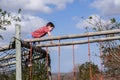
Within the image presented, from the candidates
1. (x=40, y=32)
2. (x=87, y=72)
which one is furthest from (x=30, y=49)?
(x=87, y=72)

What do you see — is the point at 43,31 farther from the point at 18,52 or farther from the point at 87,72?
the point at 87,72

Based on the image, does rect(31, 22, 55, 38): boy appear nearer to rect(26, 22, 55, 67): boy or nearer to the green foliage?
rect(26, 22, 55, 67): boy

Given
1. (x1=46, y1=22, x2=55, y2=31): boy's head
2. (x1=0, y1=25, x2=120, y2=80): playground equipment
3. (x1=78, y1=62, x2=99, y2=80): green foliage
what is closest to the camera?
(x1=0, y1=25, x2=120, y2=80): playground equipment

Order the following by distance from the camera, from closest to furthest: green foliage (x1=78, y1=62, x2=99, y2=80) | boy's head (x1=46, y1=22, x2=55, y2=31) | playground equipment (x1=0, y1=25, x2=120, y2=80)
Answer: playground equipment (x1=0, y1=25, x2=120, y2=80) < boy's head (x1=46, y1=22, x2=55, y2=31) < green foliage (x1=78, y1=62, x2=99, y2=80)

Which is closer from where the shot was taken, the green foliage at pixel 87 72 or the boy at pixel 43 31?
the boy at pixel 43 31

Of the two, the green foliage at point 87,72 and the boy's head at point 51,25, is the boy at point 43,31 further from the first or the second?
the green foliage at point 87,72

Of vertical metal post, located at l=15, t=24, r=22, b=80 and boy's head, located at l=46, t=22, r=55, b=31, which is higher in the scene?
boy's head, located at l=46, t=22, r=55, b=31

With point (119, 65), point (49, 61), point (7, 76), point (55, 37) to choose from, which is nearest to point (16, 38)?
point (55, 37)

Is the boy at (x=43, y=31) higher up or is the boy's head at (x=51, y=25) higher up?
the boy's head at (x=51, y=25)

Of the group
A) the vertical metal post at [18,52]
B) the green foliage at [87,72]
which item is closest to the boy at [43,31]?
the vertical metal post at [18,52]

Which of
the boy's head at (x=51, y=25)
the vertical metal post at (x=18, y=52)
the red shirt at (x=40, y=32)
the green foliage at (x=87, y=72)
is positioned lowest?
the green foliage at (x=87, y=72)

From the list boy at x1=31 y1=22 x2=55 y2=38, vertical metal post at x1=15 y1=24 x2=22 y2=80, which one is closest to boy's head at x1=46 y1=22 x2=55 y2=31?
boy at x1=31 y1=22 x2=55 y2=38

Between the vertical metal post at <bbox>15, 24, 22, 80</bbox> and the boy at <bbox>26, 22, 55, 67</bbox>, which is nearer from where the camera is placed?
the vertical metal post at <bbox>15, 24, 22, 80</bbox>

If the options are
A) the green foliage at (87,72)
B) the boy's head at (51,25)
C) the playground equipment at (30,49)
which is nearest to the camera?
the playground equipment at (30,49)
